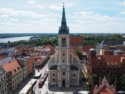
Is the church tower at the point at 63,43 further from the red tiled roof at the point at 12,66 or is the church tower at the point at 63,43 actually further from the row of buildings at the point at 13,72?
the row of buildings at the point at 13,72

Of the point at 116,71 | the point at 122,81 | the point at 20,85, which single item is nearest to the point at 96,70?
the point at 116,71

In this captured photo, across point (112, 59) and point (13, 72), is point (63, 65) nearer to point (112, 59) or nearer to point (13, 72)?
point (13, 72)

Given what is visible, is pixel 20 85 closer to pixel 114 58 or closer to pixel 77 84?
pixel 77 84

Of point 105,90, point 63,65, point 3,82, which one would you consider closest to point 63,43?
point 63,65

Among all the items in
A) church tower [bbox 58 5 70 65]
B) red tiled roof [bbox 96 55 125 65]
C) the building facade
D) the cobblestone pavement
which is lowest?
the cobblestone pavement

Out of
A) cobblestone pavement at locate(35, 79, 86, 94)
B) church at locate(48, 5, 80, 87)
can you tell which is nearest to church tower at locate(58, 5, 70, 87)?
church at locate(48, 5, 80, 87)

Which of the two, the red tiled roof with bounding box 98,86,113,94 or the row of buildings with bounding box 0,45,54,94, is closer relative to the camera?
the red tiled roof with bounding box 98,86,113,94

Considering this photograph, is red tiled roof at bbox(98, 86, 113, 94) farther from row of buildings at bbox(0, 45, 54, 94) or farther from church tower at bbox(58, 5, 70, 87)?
church tower at bbox(58, 5, 70, 87)
